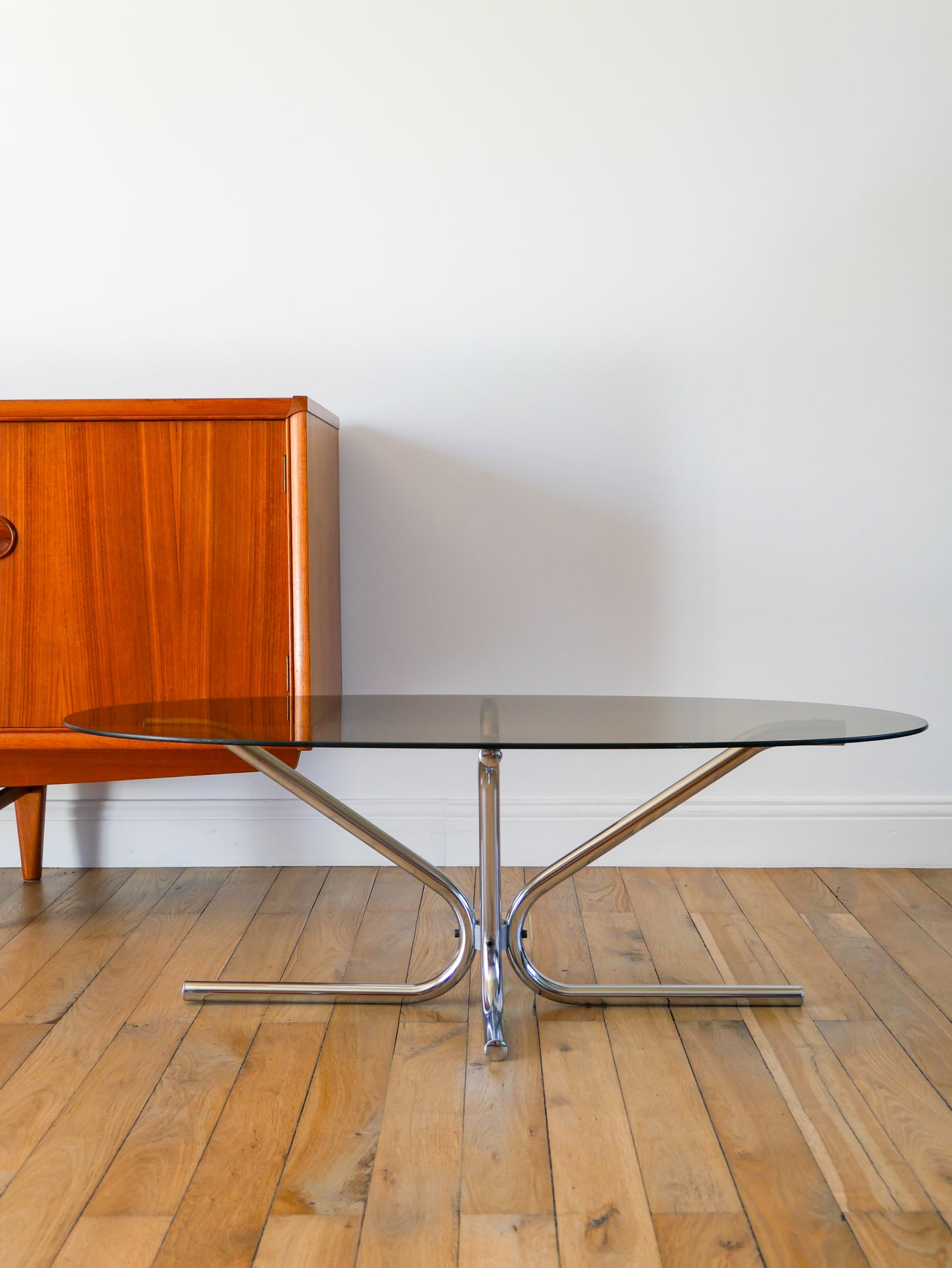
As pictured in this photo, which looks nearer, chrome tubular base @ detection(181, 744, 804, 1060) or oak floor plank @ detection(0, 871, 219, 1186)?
oak floor plank @ detection(0, 871, 219, 1186)

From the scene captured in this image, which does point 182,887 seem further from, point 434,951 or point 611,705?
point 611,705

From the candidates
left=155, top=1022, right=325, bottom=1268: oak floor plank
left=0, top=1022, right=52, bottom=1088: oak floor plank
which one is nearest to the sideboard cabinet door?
left=0, top=1022, right=52, bottom=1088: oak floor plank

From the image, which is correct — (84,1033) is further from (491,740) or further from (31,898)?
(491,740)

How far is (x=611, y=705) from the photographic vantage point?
1.84 m

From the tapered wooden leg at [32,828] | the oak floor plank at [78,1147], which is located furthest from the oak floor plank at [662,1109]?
the tapered wooden leg at [32,828]

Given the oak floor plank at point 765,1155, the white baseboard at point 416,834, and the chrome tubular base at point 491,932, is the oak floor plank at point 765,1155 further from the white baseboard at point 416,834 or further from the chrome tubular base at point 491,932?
the white baseboard at point 416,834

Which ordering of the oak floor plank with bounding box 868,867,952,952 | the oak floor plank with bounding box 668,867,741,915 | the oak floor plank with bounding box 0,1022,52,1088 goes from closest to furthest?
the oak floor plank with bounding box 0,1022,52,1088
the oak floor plank with bounding box 868,867,952,952
the oak floor plank with bounding box 668,867,741,915

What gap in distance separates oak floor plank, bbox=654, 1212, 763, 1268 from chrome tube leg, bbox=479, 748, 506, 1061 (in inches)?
19.1

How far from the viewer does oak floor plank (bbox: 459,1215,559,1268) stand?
1.16 metres

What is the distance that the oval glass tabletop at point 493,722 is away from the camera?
1.42m

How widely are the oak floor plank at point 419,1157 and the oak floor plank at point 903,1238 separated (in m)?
0.46

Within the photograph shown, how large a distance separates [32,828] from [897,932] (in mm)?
1931

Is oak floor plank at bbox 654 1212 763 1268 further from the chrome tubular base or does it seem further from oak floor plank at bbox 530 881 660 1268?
the chrome tubular base

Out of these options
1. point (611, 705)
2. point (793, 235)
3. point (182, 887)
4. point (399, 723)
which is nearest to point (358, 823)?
point (399, 723)
